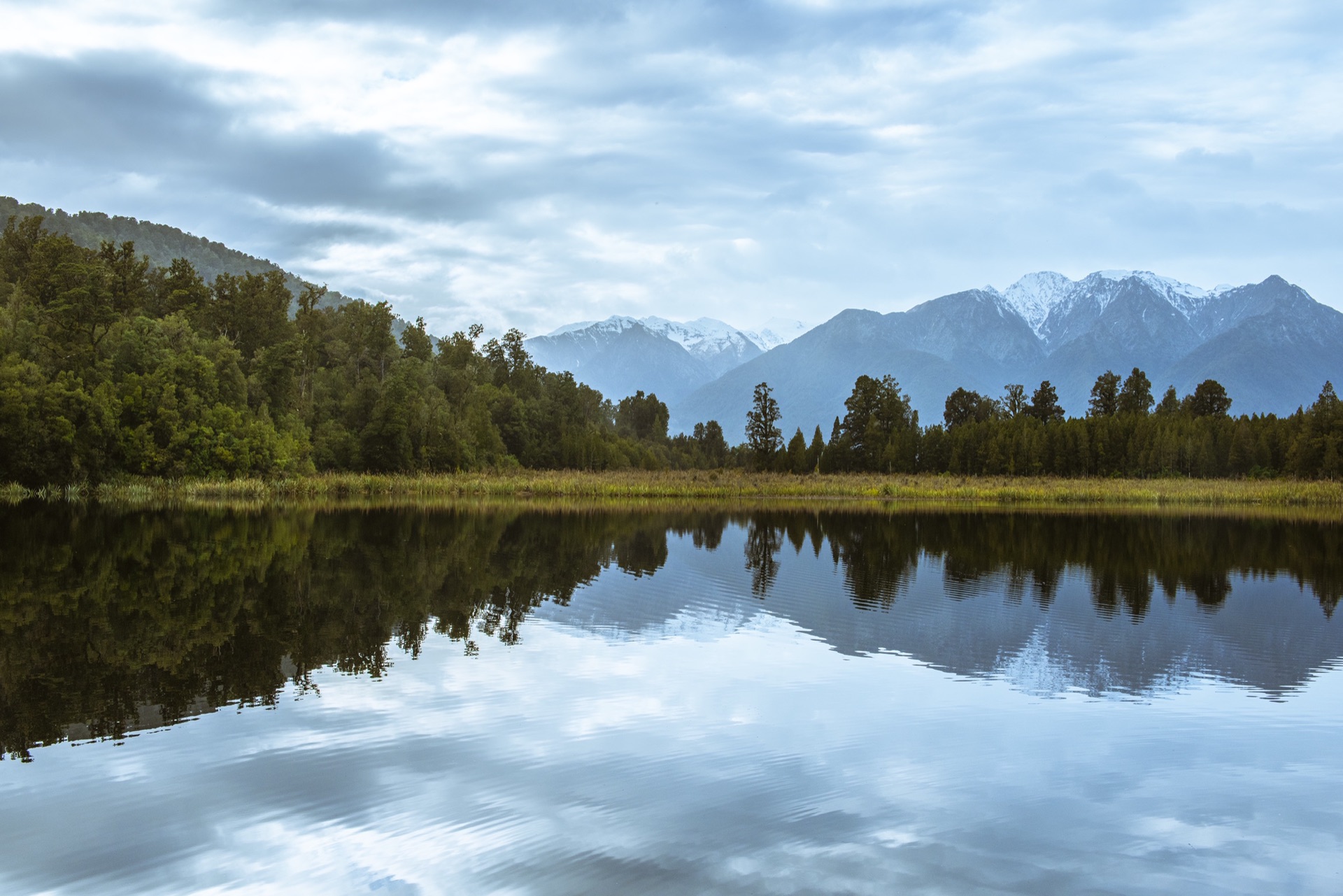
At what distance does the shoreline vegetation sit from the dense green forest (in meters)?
2.45

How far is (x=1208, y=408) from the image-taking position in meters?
123

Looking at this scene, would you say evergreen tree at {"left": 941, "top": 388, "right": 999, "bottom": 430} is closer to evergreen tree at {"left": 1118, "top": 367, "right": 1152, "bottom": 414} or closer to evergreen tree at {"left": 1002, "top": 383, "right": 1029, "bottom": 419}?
evergreen tree at {"left": 1002, "top": 383, "right": 1029, "bottom": 419}

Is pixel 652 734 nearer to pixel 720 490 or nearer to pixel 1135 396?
pixel 720 490

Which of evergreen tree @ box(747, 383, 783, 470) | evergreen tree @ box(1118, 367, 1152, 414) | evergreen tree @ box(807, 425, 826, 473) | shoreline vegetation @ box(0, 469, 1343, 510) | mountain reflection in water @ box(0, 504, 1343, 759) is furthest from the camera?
evergreen tree @ box(1118, 367, 1152, 414)

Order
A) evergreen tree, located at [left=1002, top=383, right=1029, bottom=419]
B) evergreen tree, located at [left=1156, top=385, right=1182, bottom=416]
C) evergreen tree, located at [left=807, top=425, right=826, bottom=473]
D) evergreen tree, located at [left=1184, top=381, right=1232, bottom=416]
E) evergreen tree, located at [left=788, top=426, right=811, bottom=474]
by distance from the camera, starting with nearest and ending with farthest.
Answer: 1. evergreen tree, located at [left=788, top=426, right=811, bottom=474]
2. evergreen tree, located at [left=807, top=425, right=826, bottom=473]
3. evergreen tree, located at [left=1184, top=381, right=1232, bottom=416]
4. evergreen tree, located at [left=1156, top=385, right=1182, bottom=416]
5. evergreen tree, located at [left=1002, top=383, right=1029, bottom=419]

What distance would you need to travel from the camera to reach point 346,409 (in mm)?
83062

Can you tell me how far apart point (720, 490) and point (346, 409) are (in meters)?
34.8

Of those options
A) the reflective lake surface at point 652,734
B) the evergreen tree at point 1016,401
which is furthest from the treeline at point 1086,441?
the reflective lake surface at point 652,734

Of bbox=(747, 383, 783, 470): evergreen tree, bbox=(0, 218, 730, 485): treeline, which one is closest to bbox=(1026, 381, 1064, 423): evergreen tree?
bbox=(747, 383, 783, 470): evergreen tree

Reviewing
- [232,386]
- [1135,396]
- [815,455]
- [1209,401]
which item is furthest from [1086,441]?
[232,386]

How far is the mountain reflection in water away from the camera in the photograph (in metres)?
12.6

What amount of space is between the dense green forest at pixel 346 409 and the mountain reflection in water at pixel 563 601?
18964 mm

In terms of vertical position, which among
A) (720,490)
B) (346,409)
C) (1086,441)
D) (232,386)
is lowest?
(720,490)

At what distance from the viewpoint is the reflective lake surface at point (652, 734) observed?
22.9 ft
